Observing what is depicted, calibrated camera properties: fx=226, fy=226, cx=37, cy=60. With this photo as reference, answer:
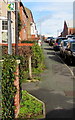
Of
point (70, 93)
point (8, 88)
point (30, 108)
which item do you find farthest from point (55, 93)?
point (8, 88)


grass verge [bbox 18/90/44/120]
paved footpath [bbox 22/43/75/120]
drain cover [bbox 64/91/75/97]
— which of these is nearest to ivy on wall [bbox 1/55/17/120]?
grass verge [bbox 18/90/44/120]

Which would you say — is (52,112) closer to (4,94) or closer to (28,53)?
(4,94)

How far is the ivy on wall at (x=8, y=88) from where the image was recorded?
16.9 ft

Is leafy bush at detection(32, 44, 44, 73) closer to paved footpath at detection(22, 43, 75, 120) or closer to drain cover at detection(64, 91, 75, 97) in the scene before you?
paved footpath at detection(22, 43, 75, 120)

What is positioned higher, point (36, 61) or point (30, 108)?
point (36, 61)

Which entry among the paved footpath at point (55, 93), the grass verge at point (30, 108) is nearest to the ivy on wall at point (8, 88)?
the grass verge at point (30, 108)

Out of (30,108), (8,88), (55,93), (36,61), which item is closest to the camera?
(8,88)

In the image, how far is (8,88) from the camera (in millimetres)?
5332

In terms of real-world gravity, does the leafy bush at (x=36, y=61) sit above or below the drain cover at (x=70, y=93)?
above

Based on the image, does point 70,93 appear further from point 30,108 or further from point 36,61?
point 36,61

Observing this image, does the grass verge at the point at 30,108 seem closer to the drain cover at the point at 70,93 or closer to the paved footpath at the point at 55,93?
the paved footpath at the point at 55,93

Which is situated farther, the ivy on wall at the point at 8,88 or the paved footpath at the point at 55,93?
the paved footpath at the point at 55,93

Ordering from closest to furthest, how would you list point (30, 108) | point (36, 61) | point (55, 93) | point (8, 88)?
point (8, 88), point (30, 108), point (55, 93), point (36, 61)

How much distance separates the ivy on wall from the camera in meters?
5.15
